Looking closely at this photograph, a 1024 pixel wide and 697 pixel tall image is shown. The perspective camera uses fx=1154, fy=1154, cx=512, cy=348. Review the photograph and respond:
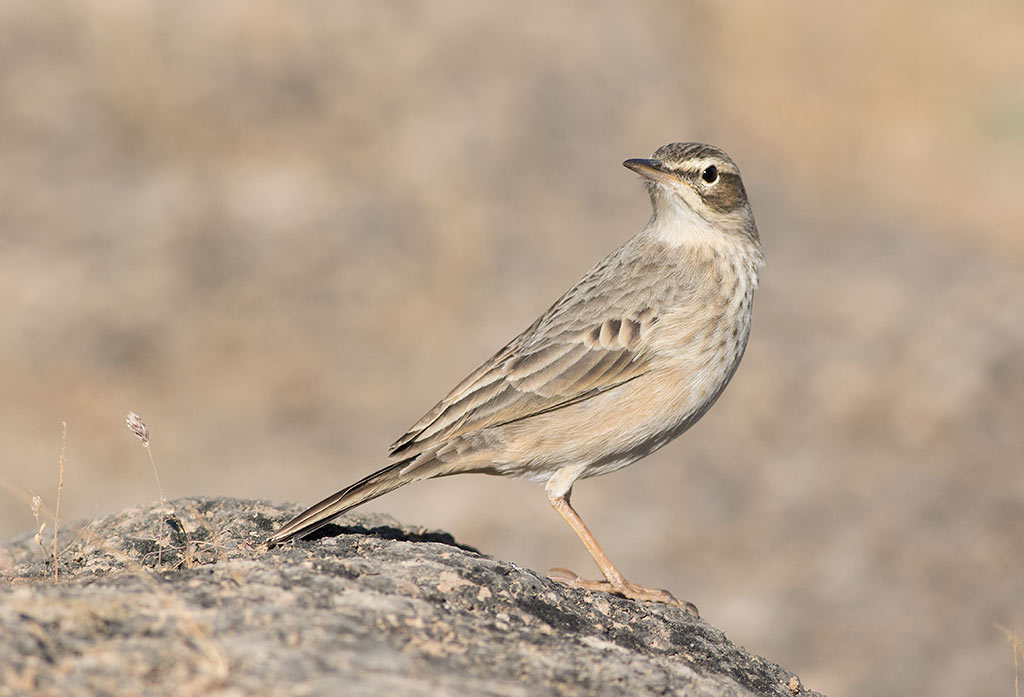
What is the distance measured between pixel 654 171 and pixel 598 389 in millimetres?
1674

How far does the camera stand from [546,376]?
722 centimetres

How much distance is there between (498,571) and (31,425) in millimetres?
11406

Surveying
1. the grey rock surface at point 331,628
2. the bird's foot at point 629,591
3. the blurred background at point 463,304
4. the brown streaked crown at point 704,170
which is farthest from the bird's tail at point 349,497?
the blurred background at point 463,304

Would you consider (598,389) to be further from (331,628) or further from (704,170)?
(331,628)

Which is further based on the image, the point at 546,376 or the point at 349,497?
the point at 546,376

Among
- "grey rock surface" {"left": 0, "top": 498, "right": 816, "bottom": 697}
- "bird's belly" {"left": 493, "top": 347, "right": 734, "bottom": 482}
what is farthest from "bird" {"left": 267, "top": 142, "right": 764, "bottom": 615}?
"grey rock surface" {"left": 0, "top": 498, "right": 816, "bottom": 697}

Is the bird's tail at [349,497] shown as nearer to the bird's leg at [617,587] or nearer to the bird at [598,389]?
the bird at [598,389]

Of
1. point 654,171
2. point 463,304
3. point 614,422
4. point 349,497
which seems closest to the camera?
point 349,497

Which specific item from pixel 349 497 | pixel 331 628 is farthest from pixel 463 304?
pixel 331 628

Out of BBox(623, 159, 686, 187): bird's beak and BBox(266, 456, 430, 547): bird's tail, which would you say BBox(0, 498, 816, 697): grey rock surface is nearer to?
BBox(266, 456, 430, 547): bird's tail

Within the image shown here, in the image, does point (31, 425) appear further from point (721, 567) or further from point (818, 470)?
point (818, 470)

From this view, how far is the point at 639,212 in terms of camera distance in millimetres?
18016

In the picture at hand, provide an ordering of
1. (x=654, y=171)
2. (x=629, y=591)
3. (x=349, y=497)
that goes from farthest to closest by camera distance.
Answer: (x=654, y=171), (x=629, y=591), (x=349, y=497)

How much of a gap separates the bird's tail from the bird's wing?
197 mm
